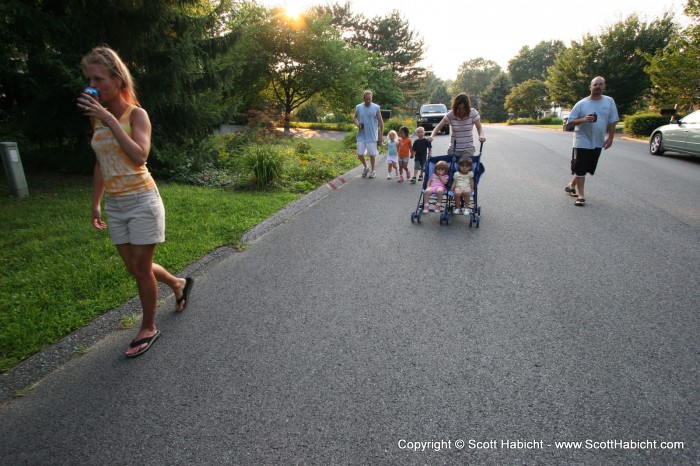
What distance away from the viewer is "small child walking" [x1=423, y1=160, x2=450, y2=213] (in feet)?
19.4

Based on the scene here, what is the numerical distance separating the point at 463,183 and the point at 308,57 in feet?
71.5

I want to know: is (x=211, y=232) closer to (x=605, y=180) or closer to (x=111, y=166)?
(x=111, y=166)

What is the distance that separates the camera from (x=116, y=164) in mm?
2592

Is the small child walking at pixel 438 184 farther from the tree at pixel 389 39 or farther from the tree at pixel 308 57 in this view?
the tree at pixel 389 39

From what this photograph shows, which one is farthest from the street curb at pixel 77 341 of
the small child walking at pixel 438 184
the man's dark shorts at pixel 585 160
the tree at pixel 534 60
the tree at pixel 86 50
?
the tree at pixel 534 60

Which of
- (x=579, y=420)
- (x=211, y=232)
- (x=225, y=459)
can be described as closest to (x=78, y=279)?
(x=211, y=232)

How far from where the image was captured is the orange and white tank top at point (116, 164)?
255 cm

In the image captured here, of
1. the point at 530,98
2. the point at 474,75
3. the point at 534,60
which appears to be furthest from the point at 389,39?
the point at 474,75

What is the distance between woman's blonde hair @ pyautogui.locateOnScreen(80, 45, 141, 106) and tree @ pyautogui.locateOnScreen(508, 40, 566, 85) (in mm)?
97280

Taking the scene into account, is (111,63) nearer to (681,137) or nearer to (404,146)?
(404,146)

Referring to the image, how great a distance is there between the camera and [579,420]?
214cm

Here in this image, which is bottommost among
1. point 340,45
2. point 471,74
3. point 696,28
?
point 696,28

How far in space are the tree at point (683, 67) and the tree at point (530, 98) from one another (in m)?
40.7

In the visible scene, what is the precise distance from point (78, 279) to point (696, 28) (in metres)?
24.0
